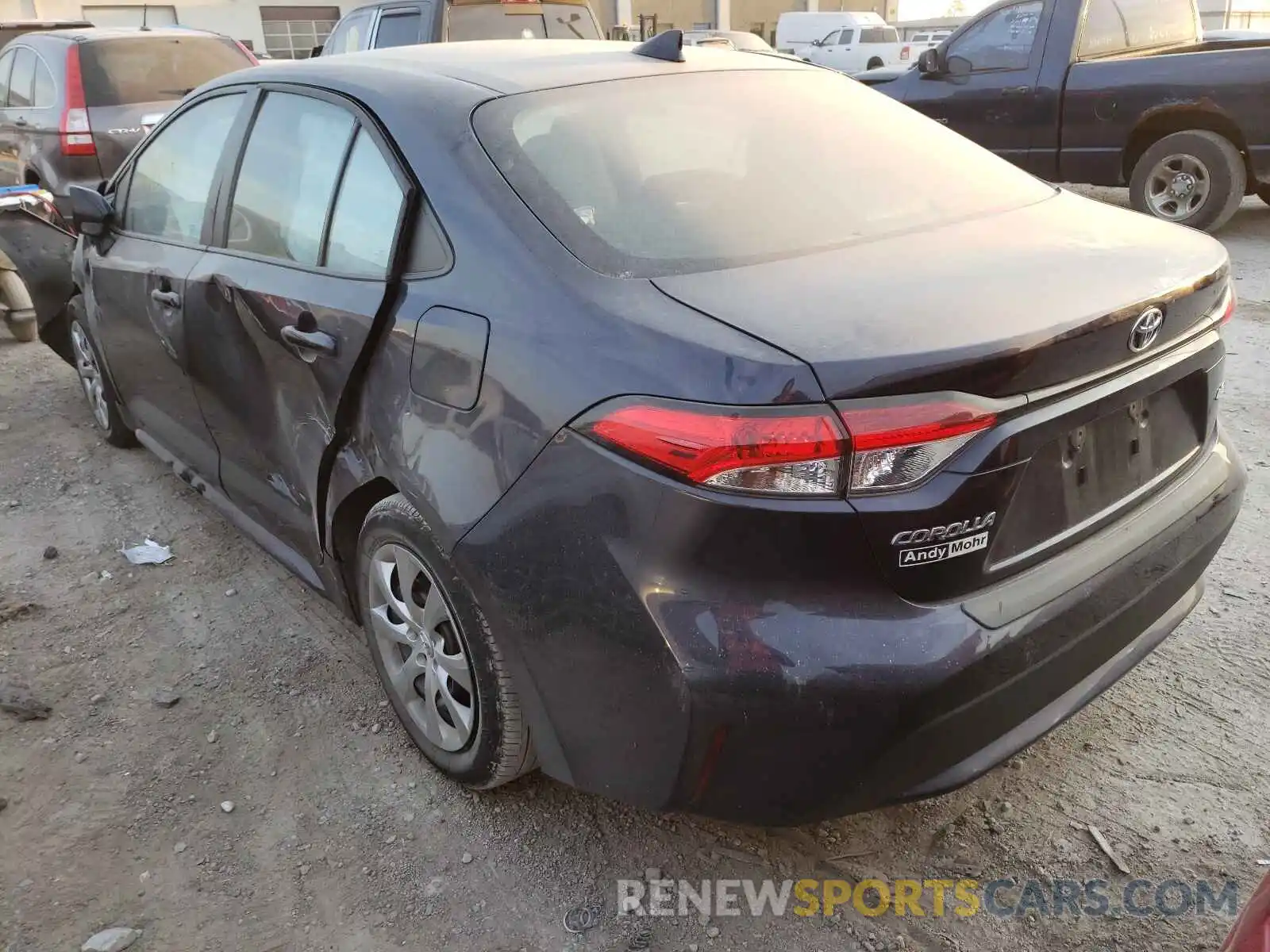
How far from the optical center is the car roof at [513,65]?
258cm

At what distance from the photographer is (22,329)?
22.0ft

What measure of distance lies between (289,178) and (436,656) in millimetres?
1427

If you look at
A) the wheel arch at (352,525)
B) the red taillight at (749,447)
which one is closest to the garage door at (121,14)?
the wheel arch at (352,525)

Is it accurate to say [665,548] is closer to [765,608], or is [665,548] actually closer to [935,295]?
[765,608]

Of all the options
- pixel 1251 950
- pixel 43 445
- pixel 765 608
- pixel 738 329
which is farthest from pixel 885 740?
pixel 43 445

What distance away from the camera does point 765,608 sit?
174 cm

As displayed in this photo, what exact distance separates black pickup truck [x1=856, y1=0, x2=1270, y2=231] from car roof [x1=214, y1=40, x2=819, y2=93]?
567 centimetres

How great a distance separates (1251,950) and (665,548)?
38.9 inches

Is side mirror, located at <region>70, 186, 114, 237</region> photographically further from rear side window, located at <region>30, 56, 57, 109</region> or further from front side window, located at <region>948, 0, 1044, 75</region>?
front side window, located at <region>948, 0, 1044, 75</region>

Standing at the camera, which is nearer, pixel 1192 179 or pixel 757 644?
pixel 757 644

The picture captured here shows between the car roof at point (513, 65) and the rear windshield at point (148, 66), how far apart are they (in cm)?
554

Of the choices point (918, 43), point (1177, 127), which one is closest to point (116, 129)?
point (1177, 127)

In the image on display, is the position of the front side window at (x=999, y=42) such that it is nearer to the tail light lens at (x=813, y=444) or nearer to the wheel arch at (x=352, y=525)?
the wheel arch at (x=352, y=525)

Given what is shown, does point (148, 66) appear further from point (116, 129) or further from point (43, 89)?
point (43, 89)
